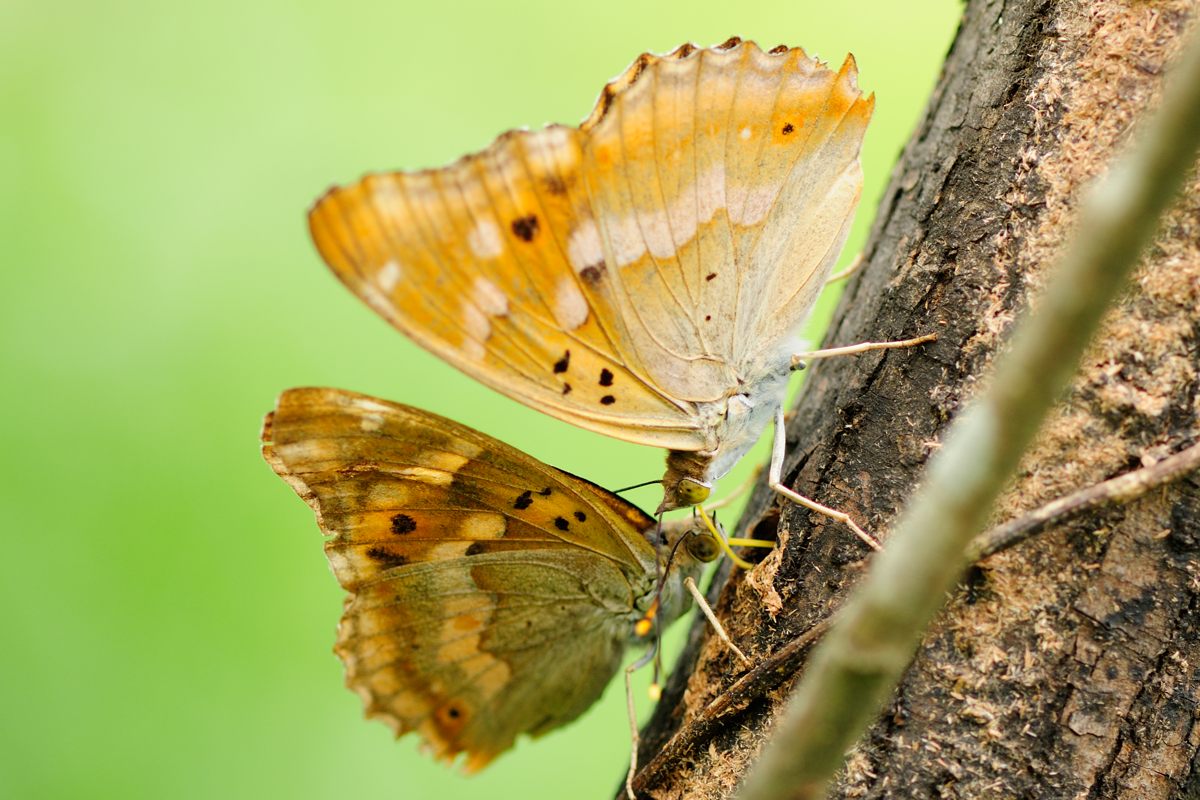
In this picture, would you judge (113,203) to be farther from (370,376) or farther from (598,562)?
(598,562)

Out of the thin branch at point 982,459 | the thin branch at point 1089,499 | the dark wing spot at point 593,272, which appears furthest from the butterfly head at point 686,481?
the thin branch at point 982,459

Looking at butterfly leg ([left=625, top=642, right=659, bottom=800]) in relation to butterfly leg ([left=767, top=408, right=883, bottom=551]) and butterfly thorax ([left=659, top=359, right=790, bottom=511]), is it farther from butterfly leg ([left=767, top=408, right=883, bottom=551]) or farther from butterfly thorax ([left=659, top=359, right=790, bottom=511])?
butterfly leg ([left=767, top=408, right=883, bottom=551])

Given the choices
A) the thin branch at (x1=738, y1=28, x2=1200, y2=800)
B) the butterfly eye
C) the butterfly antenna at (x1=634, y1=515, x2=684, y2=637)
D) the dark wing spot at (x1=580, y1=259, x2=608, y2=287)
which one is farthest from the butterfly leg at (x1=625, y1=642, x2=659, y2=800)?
the thin branch at (x1=738, y1=28, x2=1200, y2=800)

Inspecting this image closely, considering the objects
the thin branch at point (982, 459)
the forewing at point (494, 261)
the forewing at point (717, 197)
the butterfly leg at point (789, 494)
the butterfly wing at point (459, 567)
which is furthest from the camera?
the butterfly wing at point (459, 567)

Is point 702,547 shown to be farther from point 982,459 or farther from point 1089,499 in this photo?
point 982,459

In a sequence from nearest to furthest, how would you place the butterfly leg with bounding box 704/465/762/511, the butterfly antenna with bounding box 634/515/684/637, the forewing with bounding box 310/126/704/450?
the forewing with bounding box 310/126/704/450, the butterfly antenna with bounding box 634/515/684/637, the butterfly leg with bounding box 704/465/762/511

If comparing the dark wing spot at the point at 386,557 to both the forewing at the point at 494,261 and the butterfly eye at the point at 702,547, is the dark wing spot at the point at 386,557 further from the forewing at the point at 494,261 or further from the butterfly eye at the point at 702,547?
the butterfly eye at the point at 702,547

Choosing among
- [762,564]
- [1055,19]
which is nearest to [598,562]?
[762,564]
